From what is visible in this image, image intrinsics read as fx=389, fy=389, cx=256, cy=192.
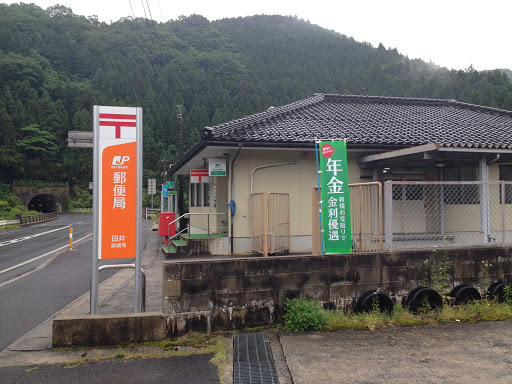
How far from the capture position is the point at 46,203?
2598 inches

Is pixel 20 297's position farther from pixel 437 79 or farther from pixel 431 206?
pixel 437 79

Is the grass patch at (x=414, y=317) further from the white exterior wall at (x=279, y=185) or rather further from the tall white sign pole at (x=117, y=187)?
the white exterior wall at (x=279, y=185)

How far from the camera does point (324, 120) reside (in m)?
12.1

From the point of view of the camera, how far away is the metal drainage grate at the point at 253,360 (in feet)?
12.7

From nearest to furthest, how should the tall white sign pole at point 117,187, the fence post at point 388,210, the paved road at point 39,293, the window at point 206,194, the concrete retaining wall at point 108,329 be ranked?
the concrete retaining wall at point 108,329 → the tall white sign pole at point 117,187 → the fence post at point 388,210 → the paved road at point 39,293 → the window at point 206,194

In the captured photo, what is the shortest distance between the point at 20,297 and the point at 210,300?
4.72 metres

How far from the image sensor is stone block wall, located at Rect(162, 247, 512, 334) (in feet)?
16.2

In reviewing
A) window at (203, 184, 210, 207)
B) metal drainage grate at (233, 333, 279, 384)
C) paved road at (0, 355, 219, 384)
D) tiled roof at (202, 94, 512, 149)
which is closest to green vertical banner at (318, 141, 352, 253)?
metal drainage grate at (233, 333, 279, 384)

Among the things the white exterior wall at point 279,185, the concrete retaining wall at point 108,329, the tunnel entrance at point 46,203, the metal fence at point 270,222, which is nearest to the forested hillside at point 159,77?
the tunnel entrance at point 46,203

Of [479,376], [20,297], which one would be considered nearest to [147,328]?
[479,376]

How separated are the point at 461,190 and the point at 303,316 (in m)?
8.19

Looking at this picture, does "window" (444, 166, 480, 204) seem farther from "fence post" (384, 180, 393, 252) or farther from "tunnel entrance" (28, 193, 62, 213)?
"tunnel entrance" (28, 193, 62, 213)

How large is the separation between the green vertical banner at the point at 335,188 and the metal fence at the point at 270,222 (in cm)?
322

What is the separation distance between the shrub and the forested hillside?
5926 centimetres
